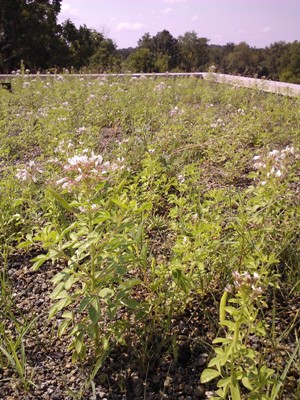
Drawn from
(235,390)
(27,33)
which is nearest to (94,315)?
(235,390)

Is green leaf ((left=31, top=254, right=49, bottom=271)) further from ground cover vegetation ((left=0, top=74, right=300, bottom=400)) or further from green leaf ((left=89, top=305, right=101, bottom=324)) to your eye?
green leaf ((left=89, top=305, right=101, bottom=324))

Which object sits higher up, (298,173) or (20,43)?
(20,43)

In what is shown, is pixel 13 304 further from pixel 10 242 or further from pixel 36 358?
pixel 10 242

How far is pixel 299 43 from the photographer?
153ft

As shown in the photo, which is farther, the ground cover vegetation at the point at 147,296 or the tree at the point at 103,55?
the tree at the point at 103,55

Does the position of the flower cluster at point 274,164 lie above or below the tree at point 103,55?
below

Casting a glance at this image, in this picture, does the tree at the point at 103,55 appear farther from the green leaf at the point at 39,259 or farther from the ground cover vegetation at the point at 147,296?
the green leaf at the point at 39,259

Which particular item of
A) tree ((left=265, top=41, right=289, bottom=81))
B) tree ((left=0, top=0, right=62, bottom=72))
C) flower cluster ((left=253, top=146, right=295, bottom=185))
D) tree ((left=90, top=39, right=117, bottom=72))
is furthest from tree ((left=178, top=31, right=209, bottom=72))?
flower cluster ((left=253, top=146, right=295, bottom=185))

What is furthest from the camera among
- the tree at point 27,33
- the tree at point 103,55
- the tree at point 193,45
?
the tree at point 193,45

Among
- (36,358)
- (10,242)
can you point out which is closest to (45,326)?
(36,358)

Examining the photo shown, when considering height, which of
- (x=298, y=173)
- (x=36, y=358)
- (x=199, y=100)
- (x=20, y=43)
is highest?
A: (x=20, y=43)

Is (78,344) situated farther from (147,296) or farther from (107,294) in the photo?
(147,296)

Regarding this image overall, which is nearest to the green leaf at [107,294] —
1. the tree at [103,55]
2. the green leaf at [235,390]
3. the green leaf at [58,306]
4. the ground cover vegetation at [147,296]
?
the ground cover vegetation at [147,296]

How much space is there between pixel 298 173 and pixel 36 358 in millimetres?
2692
